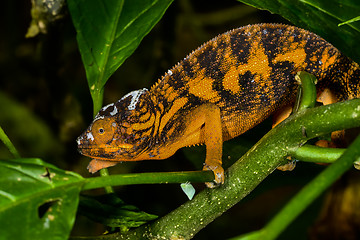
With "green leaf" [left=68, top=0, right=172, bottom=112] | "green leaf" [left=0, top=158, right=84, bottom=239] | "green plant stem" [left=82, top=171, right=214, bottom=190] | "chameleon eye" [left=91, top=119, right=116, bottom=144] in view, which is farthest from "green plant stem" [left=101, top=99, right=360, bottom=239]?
"chameleon eye" [left=91, top=119, right=116, bottom=144]

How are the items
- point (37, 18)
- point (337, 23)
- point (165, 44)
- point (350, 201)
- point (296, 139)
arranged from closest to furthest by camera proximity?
point (296, 139), point (337, 23), point (37, 18), point (350, 201), point (165, 44)

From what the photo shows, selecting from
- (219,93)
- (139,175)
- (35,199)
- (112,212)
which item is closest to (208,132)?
(219,93)

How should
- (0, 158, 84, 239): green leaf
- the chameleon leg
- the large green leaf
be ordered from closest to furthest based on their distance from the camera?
(0, 158, 84, 239): green leaf < the large green leaf < the chameleon leg

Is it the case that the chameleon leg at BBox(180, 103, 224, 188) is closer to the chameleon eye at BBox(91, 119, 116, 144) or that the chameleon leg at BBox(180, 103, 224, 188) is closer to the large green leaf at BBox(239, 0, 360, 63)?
the chameleon eye at BBox(91, 119, 116, 144)

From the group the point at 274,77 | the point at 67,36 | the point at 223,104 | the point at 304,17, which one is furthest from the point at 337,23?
the point at 67,36

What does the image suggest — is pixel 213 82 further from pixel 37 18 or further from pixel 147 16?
pixel 37 18

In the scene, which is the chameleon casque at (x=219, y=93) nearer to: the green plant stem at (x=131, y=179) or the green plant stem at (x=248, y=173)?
the green plant stem at (x=248, y=173)

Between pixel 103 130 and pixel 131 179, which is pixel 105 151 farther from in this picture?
pixel 131 179

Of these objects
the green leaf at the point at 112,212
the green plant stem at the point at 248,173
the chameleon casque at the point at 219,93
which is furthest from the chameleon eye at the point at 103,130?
the green plant stem at the point at 248,173
